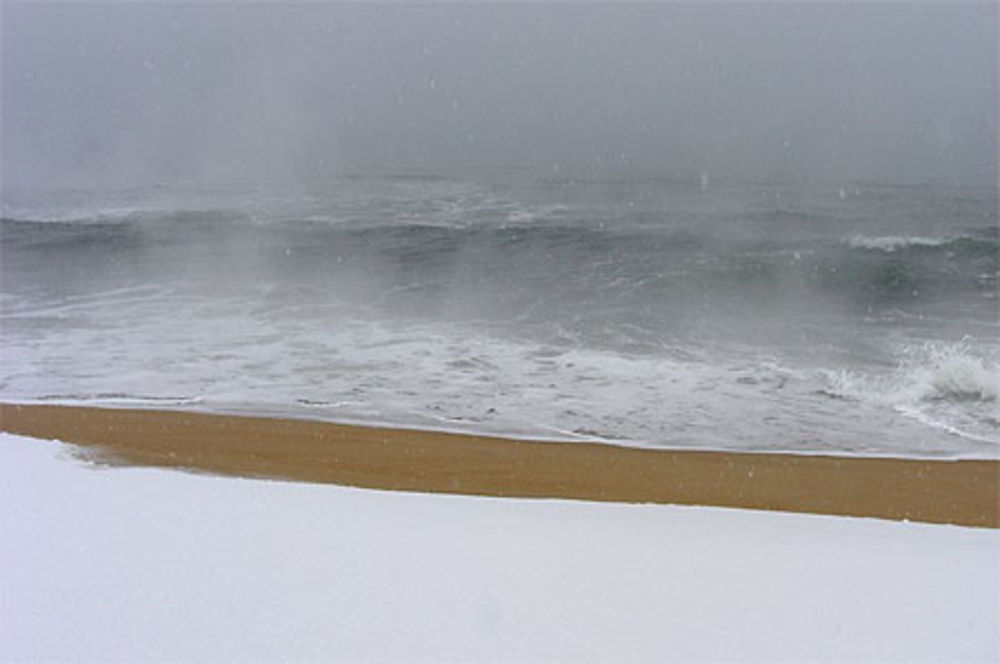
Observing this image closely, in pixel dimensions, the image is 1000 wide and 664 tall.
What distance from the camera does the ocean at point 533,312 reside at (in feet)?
21.8

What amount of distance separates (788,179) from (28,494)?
107 ft

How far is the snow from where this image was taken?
8.45 ft

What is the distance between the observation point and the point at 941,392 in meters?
7.38

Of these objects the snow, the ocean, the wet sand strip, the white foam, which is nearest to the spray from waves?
the ocean

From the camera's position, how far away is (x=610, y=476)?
4930 millimetres

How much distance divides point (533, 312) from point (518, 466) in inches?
292

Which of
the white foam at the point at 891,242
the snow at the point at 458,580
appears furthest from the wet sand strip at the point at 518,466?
the white foam at the point at 891,242

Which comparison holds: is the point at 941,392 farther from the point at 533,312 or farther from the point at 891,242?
the point at 891,242

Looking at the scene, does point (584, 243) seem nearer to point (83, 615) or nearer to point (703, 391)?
point (703, 391)

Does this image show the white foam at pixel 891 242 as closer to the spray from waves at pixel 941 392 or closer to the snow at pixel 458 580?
the spray from waves at pixel 941 392

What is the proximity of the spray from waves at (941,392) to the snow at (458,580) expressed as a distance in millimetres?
3286

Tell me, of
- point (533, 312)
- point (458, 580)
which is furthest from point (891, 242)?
point (458, 580)

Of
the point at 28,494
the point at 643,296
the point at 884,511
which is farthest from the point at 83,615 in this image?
the point at 643,296

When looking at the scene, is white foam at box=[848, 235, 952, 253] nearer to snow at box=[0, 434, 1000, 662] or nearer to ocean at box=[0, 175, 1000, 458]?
ocean at box=[0, 175, 1000, 458]
